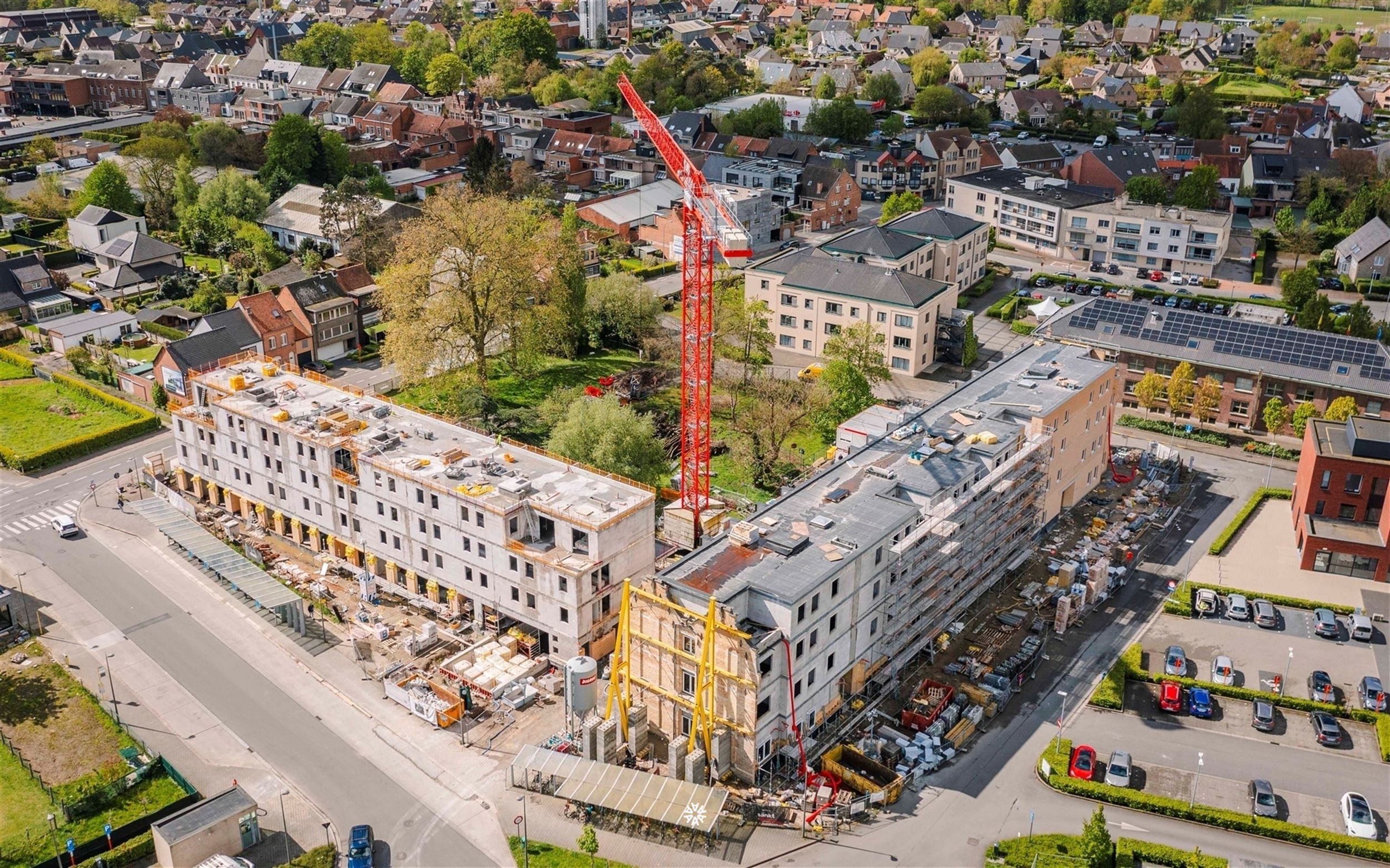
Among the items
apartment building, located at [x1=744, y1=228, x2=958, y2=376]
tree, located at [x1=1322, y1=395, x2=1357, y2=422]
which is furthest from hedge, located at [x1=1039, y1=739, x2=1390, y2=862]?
apartment building, located at [x1=744, y1=228, x2=958, y2=376]

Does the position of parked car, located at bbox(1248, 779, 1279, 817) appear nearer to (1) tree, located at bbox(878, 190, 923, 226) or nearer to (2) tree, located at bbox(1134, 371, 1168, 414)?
(2) tree, located at bbox(1134, 371, 1168, 414)

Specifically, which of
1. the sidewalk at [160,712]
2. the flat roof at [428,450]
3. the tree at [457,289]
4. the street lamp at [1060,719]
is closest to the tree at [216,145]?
the tree at [457,289]

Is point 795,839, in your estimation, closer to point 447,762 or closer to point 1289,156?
point 447,762

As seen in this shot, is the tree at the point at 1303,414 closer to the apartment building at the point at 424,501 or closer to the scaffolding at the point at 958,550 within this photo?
the scaffolding at the point at 958,550

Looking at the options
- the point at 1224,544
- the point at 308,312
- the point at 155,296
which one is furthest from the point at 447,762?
the point at 155,296

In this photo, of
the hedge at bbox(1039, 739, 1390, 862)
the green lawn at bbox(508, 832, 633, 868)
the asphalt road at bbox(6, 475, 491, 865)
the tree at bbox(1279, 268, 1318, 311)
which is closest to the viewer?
the green lawn at bbox(508, 832, 633, 868)

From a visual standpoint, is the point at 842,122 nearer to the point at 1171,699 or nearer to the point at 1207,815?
the point at 1171,699
